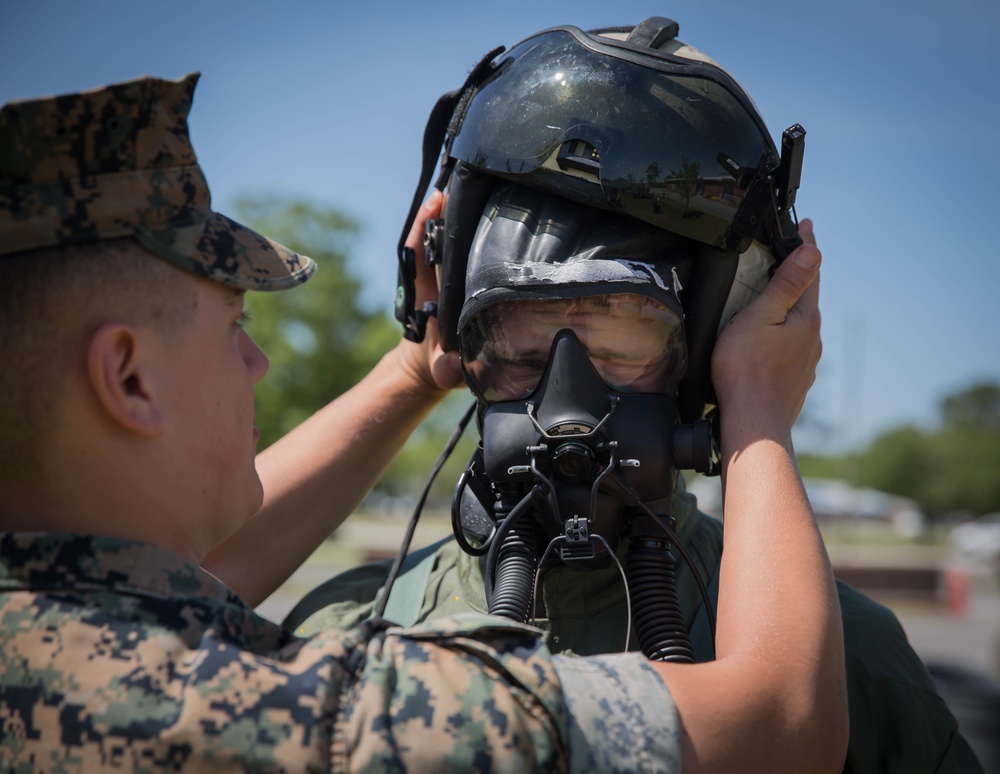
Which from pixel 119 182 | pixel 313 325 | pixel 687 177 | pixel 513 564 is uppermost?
pixel 687 177

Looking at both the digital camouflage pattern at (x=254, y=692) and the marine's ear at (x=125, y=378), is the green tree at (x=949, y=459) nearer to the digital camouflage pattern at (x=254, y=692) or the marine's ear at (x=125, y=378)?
the digital camouflage pattern at (x=254, y=692)

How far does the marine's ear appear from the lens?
1.53 m

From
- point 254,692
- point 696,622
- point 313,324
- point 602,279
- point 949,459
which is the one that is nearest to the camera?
point 254,692

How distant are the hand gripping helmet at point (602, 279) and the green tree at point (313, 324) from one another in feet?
84.0

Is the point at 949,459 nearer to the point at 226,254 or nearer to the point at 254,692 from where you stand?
the point at 226,254

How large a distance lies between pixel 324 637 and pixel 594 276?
982 mm

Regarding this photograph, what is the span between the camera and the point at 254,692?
1416 mm

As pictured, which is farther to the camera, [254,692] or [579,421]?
[579,421]

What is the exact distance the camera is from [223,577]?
2.47m

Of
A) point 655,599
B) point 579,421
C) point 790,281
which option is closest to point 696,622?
point 655,599

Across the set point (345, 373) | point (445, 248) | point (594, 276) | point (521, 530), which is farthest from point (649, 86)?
point (345, 373)

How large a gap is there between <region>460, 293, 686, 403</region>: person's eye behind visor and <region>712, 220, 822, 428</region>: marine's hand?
149 mm

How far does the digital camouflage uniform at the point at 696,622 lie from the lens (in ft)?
6.52

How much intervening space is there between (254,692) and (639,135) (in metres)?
1.46
